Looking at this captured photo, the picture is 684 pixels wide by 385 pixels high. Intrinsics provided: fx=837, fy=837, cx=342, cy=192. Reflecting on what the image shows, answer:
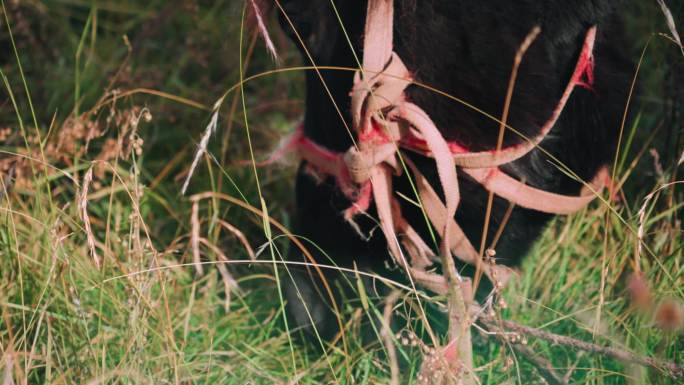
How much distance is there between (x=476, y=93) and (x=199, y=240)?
0.61 metres

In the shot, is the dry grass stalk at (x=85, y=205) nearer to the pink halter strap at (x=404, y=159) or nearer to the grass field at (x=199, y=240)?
the grass field at (x=199, y=240)

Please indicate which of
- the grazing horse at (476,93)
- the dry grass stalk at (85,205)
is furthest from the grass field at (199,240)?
the grazing horse at (476,93)

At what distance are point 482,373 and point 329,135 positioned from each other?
1.66ft

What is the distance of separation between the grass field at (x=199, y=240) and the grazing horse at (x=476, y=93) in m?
0.12

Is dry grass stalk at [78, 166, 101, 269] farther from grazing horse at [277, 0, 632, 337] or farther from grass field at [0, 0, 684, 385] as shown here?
grazing horse at [277, 0, 632, 337]

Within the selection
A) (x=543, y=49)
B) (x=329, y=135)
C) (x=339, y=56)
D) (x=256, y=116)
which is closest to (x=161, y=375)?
(x=329, y=135)

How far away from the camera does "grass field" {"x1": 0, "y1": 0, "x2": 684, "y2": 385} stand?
1.39 m

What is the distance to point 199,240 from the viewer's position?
1565 millimetres

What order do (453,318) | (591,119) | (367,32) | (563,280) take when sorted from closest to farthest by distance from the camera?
(367,32)
(453,318)
(591,119)
(563,280)

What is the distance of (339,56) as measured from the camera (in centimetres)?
130

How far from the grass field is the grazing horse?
0.12 meters

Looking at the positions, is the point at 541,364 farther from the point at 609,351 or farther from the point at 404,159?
the point at 404,159

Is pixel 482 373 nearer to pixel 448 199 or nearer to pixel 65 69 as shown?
pixel 448 199

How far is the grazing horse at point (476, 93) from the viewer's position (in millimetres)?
1235
